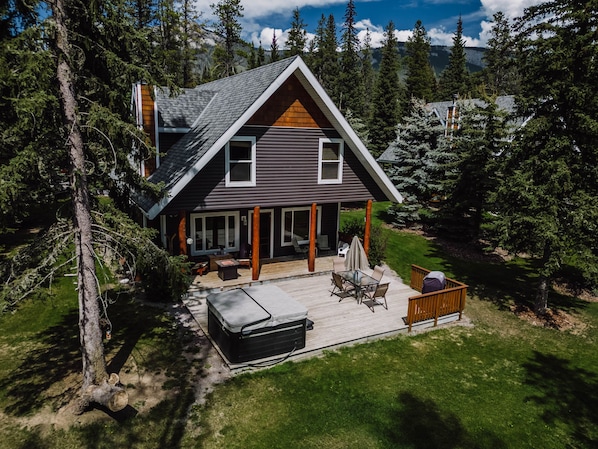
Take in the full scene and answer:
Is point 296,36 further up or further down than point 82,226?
further up

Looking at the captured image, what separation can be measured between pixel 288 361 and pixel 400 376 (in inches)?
109

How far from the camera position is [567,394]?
32.2ft

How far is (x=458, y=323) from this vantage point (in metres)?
13.4

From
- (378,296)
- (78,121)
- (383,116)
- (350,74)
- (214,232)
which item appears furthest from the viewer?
(350,74)

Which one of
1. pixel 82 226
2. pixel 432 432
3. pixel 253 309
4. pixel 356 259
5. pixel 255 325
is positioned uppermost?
pixel 82 226

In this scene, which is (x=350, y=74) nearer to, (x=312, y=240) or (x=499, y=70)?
(x=499, y=70)

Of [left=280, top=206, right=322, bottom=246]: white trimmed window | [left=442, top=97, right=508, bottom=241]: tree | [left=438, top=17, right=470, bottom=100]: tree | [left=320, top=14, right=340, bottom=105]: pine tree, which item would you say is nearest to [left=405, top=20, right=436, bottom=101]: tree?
[left=438, top=17, right=470, bottom=100]: tree

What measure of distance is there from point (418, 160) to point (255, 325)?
1855 cm

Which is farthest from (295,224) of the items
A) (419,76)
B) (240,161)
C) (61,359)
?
(419,76)

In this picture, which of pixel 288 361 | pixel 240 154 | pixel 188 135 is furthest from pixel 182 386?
pixel 188 135

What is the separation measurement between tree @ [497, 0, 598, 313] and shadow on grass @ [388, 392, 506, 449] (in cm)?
692

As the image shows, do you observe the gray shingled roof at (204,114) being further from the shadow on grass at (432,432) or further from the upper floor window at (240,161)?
the shadow on grass at (432,432)

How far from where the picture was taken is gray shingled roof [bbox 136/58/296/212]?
13680 millimetres

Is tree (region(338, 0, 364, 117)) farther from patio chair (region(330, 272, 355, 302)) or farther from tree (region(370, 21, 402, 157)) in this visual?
patio chair (region(330, 272, 355, 302))
